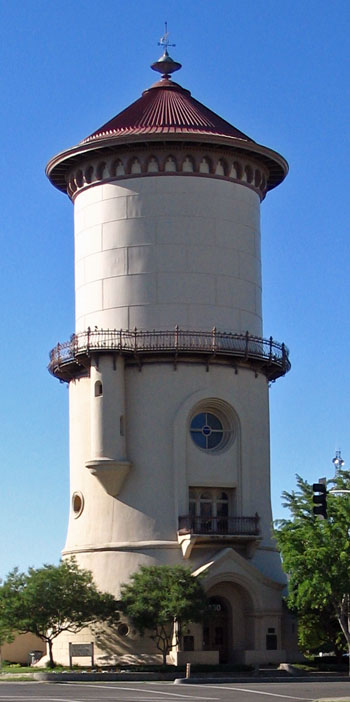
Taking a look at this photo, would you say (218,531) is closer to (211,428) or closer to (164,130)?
(211,428)

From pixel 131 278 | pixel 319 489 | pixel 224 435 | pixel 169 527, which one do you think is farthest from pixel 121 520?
pixel 319 489

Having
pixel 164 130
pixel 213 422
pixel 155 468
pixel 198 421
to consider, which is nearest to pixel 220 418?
pixel 213 422

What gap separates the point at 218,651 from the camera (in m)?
69.2

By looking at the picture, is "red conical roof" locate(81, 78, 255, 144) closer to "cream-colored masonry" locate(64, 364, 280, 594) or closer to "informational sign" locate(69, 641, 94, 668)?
"cream-colored masonry" locate(64, 364, 280, 594)

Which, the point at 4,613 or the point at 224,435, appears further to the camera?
the point at 224,435

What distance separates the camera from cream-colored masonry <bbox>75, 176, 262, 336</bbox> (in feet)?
236

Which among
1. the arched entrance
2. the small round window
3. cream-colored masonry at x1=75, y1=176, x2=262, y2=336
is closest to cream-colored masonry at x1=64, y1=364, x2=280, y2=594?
the small round window

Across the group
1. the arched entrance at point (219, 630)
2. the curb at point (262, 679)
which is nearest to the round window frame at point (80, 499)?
the arched entrance at point (219, 630)

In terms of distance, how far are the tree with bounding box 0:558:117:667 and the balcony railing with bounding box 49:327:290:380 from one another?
35.6ft

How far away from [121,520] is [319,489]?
95.6 feet

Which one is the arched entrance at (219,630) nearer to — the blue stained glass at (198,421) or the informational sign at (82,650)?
the informational sign at (82,650)

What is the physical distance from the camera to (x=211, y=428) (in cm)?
7206

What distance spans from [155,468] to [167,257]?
10.6m

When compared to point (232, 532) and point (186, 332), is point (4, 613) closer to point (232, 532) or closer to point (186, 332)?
point (232, 532)
